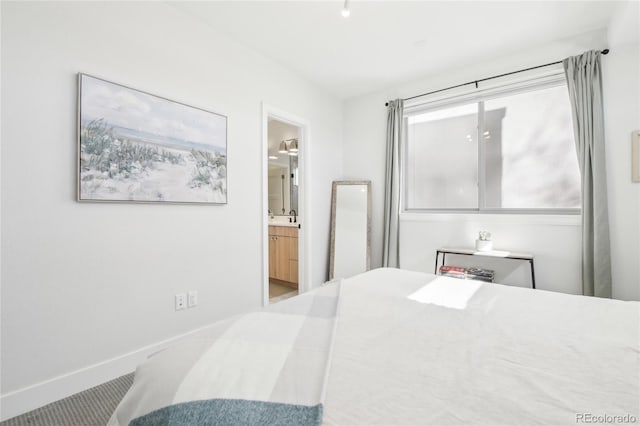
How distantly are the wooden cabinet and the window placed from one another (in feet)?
5.42

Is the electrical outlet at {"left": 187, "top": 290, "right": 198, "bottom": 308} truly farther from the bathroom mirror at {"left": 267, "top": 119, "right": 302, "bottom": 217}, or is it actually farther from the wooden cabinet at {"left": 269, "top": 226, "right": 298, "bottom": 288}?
the bathroom mirror at {"left": 267, "top": 119, "right": 302, "bottom": 217}

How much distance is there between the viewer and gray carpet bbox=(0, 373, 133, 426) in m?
1.52

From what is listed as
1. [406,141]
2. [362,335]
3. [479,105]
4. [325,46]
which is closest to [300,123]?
[325,46]

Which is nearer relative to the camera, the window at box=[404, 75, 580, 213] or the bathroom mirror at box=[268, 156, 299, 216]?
the window at box=[404, 75, 580, 213]

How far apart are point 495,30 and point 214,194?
9.35 feet

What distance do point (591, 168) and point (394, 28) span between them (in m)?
2.09

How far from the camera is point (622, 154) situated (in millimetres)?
2465

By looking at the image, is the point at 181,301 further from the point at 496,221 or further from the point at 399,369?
the point at 496,221

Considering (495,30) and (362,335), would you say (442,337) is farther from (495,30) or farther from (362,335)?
(495,30)

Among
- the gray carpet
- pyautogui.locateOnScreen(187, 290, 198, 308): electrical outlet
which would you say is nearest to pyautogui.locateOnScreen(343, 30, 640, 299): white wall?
pyautogui.locateOnScreen(187, 290, 198, 308): electrical outlet

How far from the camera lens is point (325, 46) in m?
2.82

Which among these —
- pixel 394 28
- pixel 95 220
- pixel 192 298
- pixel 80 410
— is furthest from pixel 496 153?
pixel 80 410

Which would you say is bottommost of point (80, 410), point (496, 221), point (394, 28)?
point (80, 410)

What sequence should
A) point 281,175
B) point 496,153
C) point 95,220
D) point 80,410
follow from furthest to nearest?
point 281,175, point 496,153, point 95,220, point 80,410
